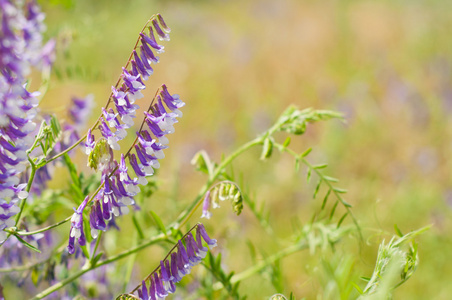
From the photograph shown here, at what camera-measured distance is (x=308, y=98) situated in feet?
20.2

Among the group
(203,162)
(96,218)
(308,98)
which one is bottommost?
(96,218)

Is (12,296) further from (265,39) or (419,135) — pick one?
(265,39)

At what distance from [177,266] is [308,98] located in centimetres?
530

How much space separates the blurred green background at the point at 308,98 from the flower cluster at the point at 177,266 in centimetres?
70

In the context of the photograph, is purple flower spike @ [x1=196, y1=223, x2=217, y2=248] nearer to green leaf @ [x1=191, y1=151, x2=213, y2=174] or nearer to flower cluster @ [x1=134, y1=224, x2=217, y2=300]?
flower cluster @ [x1=134, y1=224, x2=217, y2=300]

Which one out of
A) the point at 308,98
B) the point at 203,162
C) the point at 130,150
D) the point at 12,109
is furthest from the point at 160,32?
the point at 308,98

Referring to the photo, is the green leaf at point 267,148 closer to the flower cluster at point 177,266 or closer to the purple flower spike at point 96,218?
the flower cluster at point 177,266

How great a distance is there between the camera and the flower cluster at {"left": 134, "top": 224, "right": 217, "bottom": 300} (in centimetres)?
98

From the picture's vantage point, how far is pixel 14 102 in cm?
74

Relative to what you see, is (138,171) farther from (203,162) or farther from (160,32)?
(203,162)

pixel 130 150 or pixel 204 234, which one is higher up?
pixel 130 150

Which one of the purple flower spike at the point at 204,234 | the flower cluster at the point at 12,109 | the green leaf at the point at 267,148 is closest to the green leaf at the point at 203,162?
the green leaf at the point at 267,148

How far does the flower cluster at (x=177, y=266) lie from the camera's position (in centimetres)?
98

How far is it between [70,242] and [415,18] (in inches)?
319
